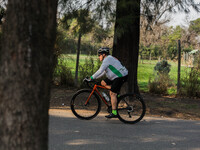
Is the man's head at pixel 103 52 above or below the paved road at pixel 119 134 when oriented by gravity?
above

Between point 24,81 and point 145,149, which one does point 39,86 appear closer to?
point 24,81

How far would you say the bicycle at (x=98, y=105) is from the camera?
6770 millimetres

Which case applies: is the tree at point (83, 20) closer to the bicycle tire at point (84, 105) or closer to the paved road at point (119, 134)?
the bicycle tire at point (84, 105)

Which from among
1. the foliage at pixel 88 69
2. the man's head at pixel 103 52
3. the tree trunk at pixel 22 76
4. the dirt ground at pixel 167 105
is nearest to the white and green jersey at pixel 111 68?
the man's head at pixel 103 52

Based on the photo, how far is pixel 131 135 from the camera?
5746mm

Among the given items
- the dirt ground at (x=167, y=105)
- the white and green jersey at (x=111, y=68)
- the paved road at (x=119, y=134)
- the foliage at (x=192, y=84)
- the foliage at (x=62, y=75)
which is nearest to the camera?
the paved road at (x=119, y=134)

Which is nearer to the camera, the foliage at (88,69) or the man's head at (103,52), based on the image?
the man's head at (103,52)

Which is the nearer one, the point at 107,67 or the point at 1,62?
the point at 1,62

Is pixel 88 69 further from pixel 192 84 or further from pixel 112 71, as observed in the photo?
pixel 112 71

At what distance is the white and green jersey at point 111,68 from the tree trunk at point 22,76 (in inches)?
155

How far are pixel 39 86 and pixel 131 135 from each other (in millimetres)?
3492

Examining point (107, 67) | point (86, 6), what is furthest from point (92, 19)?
point (107, 67)

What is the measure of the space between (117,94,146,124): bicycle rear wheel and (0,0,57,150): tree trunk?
4.27 metres

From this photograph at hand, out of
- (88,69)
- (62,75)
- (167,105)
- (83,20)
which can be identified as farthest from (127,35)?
(62,75)
